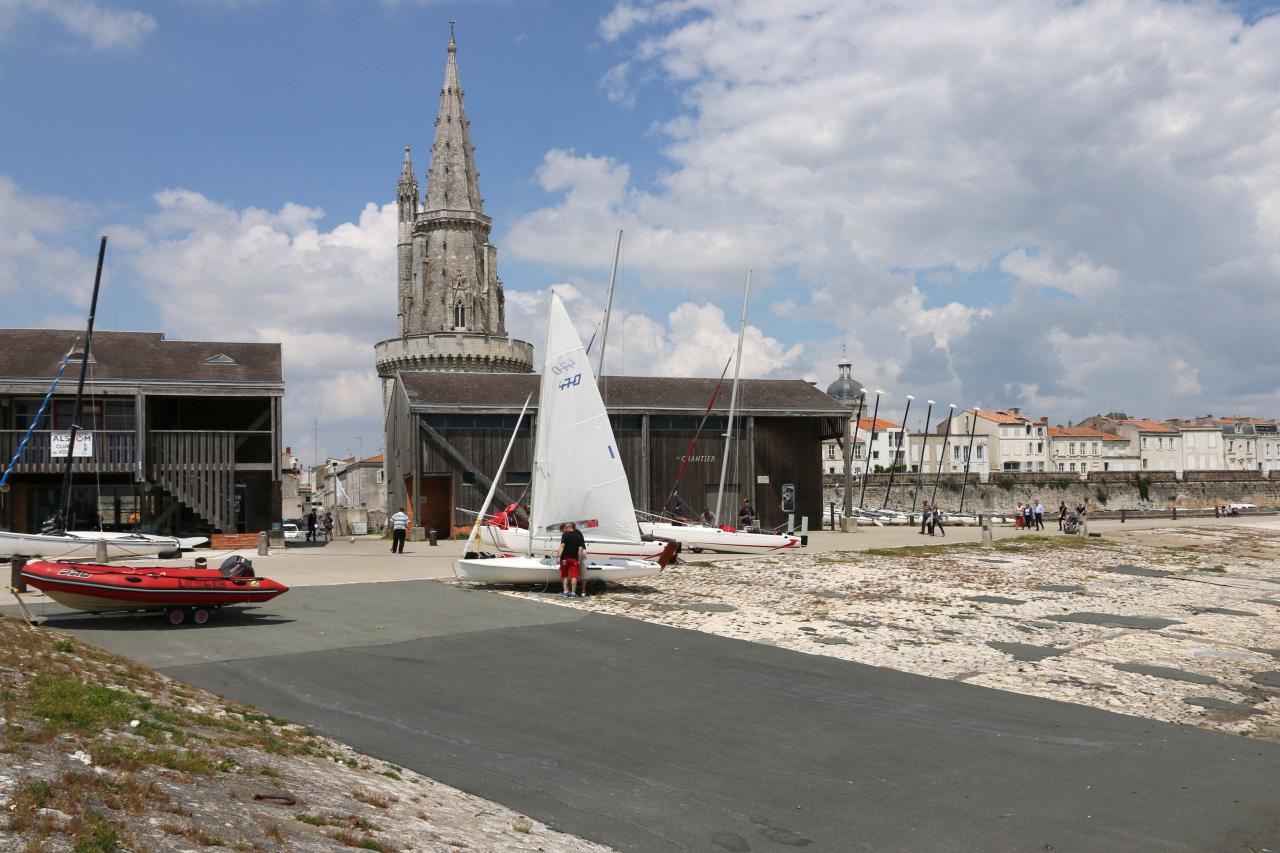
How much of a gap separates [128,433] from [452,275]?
136ft

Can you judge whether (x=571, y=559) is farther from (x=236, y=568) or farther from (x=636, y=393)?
(x=636, y=393)

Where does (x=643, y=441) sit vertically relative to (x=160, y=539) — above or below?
above

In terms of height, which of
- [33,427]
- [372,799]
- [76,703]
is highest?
[33,427]

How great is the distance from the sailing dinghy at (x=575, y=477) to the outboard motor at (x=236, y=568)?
5529mm

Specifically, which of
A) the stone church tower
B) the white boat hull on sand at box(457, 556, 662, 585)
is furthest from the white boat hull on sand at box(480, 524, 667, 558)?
the stone church tower

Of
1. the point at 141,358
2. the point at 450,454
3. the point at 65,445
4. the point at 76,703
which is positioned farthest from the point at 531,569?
the point at 141,358

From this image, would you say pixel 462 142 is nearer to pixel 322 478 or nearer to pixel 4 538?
pixel 4 538

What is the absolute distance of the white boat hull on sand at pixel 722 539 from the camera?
31.4 metres

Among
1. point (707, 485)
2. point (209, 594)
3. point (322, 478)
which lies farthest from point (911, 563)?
point (322, 478)

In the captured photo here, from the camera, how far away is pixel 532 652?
14.7m

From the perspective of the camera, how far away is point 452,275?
72.8 m

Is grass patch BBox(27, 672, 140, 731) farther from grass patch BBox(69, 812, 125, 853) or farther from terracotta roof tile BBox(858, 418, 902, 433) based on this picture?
terracotta roof tile BBox(858, 418, 902, 433)

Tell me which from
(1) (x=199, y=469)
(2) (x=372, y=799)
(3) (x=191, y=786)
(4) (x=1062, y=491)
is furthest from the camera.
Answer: (4) (x=1062, y=491)

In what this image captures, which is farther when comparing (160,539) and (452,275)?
(452,275)
